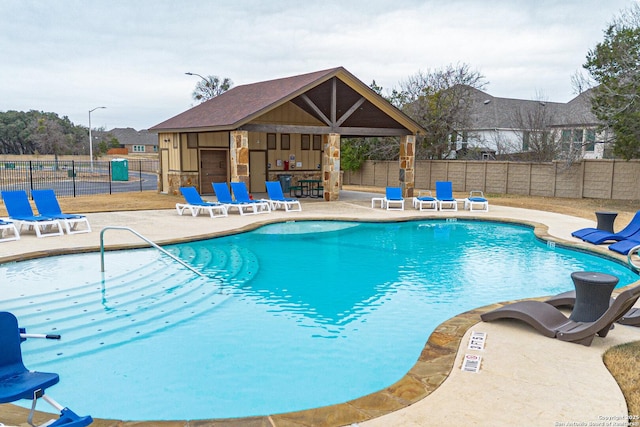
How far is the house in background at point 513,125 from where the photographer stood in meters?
29.5

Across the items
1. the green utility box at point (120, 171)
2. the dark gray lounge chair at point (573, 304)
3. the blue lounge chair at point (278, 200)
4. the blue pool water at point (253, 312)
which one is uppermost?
the green utility box at point (120, 171)

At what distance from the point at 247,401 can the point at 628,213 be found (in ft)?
54.2

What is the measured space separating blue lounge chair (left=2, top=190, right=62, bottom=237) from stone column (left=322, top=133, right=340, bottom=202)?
32.3 feet

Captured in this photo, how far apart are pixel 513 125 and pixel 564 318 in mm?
29721

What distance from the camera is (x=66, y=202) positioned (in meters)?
18.2

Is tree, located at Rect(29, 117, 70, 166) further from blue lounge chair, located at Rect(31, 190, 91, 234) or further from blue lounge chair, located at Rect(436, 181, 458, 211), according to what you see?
blue lounge chair, located at Rect(436, 181, 458, 211)

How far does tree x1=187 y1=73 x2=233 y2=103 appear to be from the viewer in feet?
155

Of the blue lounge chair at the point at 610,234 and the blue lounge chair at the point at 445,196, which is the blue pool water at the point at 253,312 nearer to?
the blue lounge chair at the point at 610,234

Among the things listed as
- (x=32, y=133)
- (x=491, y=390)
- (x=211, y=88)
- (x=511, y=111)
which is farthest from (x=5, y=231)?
(x=32, y=133)

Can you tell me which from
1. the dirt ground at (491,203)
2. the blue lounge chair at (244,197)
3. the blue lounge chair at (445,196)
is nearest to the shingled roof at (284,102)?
the blue lounge chair at (244,197)

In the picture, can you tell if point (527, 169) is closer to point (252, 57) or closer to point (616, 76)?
point (616, 76)

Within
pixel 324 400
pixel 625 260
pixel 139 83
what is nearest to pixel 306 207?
pixel 625 260

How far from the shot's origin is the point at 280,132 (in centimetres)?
1922

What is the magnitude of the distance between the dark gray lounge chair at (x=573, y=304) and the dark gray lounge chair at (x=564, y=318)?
0.58 meters
